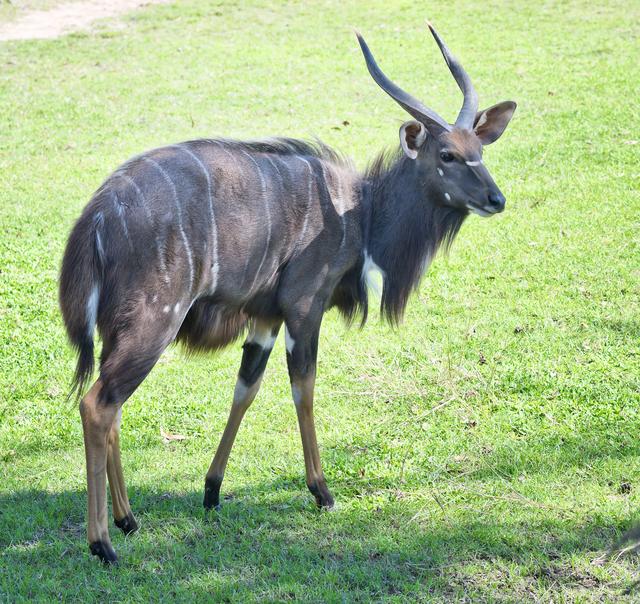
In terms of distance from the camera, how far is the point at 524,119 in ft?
32.7

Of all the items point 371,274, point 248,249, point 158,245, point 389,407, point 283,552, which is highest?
point 158,245

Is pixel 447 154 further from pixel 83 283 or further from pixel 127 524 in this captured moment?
pixel 127 524

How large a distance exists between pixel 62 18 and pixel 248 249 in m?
11.8

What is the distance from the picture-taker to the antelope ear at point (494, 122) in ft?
15.9

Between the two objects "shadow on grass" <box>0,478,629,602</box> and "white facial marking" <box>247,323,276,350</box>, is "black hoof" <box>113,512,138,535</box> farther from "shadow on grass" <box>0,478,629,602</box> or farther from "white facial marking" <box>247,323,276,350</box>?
"white facial marking" <box>247,323,276,350</box>

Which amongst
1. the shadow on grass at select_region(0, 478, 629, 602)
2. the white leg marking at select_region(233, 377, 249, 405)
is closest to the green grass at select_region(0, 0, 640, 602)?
the shadow on grass at select_region(0, 478, 629, 602)

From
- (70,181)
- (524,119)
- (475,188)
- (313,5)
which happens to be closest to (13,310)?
(70,181)

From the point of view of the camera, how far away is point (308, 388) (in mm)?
4465

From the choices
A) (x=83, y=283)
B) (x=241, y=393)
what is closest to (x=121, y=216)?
(x=83, y=283)

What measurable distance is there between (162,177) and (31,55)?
389 inches

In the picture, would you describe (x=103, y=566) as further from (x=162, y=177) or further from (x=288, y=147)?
(x=288, y=147)

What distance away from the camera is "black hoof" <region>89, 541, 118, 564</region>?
3.92 metres

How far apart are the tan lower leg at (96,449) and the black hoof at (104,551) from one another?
2 cm

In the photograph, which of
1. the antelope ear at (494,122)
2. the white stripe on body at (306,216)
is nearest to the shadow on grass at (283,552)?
the white stripe on body at (306,216)
